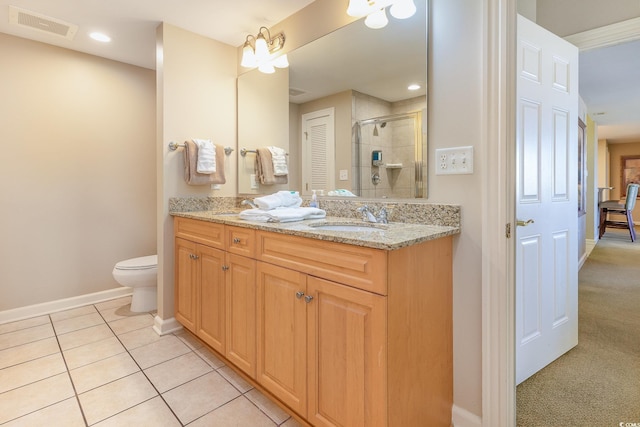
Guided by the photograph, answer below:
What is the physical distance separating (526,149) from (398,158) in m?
0.66

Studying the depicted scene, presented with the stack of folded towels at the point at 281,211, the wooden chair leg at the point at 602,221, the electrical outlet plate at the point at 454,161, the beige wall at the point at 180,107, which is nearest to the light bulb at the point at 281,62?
the beige wall at the point at 180,107

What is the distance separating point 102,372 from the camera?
1.85 m

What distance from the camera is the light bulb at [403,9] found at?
154 centimetres

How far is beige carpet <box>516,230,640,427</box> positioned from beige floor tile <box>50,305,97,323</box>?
10.5 feet

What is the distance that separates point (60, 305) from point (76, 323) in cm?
42

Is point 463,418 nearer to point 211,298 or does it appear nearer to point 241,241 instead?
point 241,241

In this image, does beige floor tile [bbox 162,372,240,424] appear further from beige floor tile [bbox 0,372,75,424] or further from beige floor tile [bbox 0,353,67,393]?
beige floor tile [bbox 0,353,67,393]

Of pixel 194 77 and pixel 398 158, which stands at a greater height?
pixel 194 77

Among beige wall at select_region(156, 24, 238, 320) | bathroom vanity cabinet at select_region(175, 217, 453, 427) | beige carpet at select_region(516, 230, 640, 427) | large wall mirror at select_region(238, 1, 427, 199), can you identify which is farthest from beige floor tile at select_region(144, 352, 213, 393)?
beige carpet at select_region(516, 230, 640, 427)

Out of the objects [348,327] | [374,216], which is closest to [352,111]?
[374,216]

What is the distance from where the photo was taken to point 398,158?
1.66 metres

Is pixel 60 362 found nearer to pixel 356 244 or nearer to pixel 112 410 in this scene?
pixel 112 410

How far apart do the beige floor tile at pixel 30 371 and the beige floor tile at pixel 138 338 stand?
354 mm

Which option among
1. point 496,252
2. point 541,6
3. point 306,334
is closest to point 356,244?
point 306,334
